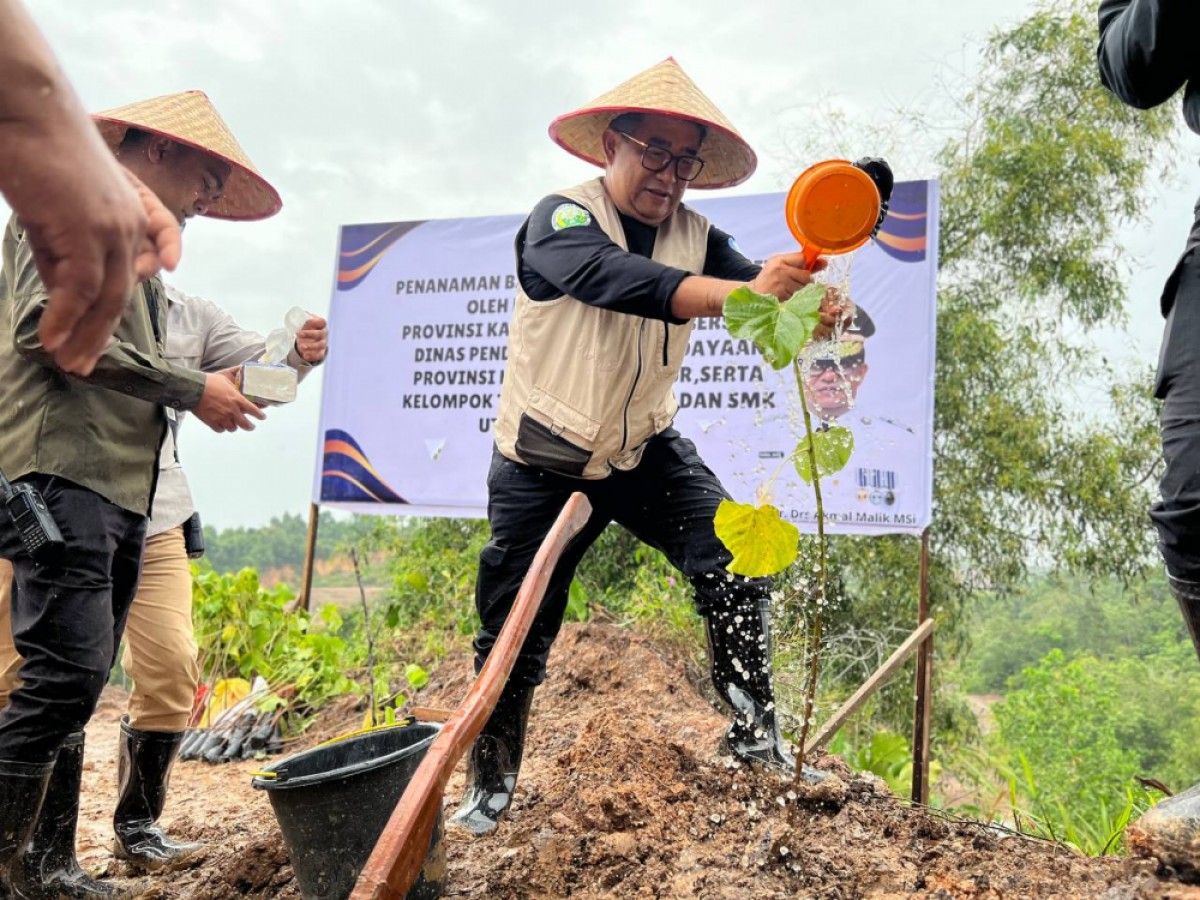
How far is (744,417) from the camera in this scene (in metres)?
5.40

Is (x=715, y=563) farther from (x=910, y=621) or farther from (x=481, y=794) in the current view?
(x=910, y=621)

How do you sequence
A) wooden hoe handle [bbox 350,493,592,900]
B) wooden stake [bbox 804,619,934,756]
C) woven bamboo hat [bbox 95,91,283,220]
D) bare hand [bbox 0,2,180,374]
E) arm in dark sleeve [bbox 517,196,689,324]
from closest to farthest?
bare hand [bbox 0,2,180,374], wooden hoe handle [bbox 350,493,592,900], arm in dark sleeve [bbox 517,196,689,324], woven bamboo hat [bbox 95,91,283,220], wooden stake [bbox 804,619,934,756]

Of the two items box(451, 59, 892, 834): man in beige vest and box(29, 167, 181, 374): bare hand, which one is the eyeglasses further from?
box(29, 167, 181, 374): bare hand

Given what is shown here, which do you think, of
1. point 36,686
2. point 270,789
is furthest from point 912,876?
point 36,686

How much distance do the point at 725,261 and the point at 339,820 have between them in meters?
1.87

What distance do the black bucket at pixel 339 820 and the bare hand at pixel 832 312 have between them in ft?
3.98

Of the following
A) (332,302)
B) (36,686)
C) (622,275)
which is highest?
(332,302)

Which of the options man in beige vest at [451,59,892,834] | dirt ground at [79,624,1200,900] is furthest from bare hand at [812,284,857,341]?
dirt ground at [79,624,1200,900]

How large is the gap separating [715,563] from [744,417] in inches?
111

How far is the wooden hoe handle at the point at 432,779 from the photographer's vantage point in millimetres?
1597

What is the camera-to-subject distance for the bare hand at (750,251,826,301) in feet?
6.82

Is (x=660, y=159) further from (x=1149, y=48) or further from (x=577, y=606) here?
(x=577, y=606)

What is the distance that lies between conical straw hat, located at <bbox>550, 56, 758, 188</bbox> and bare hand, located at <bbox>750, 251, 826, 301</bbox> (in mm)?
764

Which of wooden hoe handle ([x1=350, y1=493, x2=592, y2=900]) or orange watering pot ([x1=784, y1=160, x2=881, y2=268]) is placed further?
orange watering pot ([x1=784, y1=160, x2=881, y2=268])
